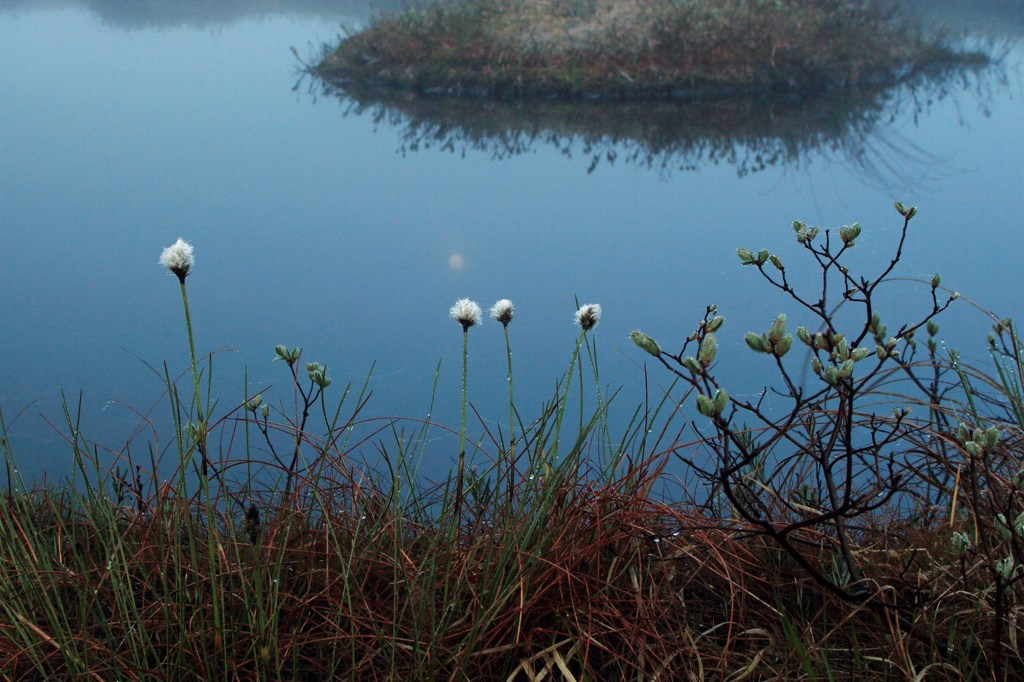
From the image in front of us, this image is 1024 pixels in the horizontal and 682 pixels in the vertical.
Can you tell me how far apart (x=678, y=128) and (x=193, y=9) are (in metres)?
6.21

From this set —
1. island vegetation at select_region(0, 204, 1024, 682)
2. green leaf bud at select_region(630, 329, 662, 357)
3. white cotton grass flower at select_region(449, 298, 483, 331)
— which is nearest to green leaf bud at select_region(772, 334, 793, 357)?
island vegetation at select_region(0, 204, 1024, 682)

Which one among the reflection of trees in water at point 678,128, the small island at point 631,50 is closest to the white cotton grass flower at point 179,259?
the reflection of trees in water at point 678,128

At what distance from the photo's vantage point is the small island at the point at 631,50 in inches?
266

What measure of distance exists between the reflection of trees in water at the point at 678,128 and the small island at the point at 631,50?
17 centimetres

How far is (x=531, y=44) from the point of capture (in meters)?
7.13

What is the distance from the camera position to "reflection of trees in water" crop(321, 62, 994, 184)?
5.54 m

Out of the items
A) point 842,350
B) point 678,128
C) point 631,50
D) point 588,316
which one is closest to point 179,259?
point 588,316

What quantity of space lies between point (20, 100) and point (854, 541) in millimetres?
6267

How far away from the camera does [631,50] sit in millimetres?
7094

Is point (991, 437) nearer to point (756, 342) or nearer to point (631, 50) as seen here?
point (756, 342)

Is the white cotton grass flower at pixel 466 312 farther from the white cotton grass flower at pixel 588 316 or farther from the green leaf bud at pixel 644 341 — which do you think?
the green leaf bud at pixel 644 341

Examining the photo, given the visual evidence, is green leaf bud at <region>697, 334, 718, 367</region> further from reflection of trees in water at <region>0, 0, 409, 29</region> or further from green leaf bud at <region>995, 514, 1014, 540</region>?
reflection of trees in water at <region>0, 0, 409, 29</region>

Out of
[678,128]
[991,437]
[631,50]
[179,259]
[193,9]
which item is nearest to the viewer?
[991,437]

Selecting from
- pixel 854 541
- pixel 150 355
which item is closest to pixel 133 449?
pixel 150 355
